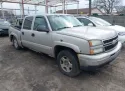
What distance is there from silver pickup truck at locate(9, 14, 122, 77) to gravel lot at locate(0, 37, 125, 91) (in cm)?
33

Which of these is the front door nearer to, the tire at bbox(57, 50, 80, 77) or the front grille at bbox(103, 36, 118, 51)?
the tire at bbox(57, 50, 80, 77)

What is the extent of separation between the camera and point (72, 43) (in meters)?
3.23

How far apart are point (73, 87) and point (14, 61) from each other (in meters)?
2.90

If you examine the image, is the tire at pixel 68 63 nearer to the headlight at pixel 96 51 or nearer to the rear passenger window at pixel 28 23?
the headlight at pixel 96 51

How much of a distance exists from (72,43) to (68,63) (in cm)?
66

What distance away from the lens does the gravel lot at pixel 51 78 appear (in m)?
3.16

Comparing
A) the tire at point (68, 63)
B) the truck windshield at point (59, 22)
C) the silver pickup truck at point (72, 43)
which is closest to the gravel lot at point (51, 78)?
the tire at point (68, 63)

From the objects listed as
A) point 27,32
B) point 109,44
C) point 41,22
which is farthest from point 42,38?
point 109,44

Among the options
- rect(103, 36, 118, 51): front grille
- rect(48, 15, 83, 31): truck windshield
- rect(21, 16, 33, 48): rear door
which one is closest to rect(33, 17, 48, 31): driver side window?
rect(48, 15, 83, 31): truck windshield

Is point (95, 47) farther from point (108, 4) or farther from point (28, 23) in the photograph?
point (108, 4)

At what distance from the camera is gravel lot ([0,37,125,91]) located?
10.4 feet

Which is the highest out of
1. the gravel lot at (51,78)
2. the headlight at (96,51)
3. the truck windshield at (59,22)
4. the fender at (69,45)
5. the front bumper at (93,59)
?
the truck windshield at (59,22)

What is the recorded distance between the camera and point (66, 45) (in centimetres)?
337

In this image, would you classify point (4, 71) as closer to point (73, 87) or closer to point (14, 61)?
point (14, 61)
